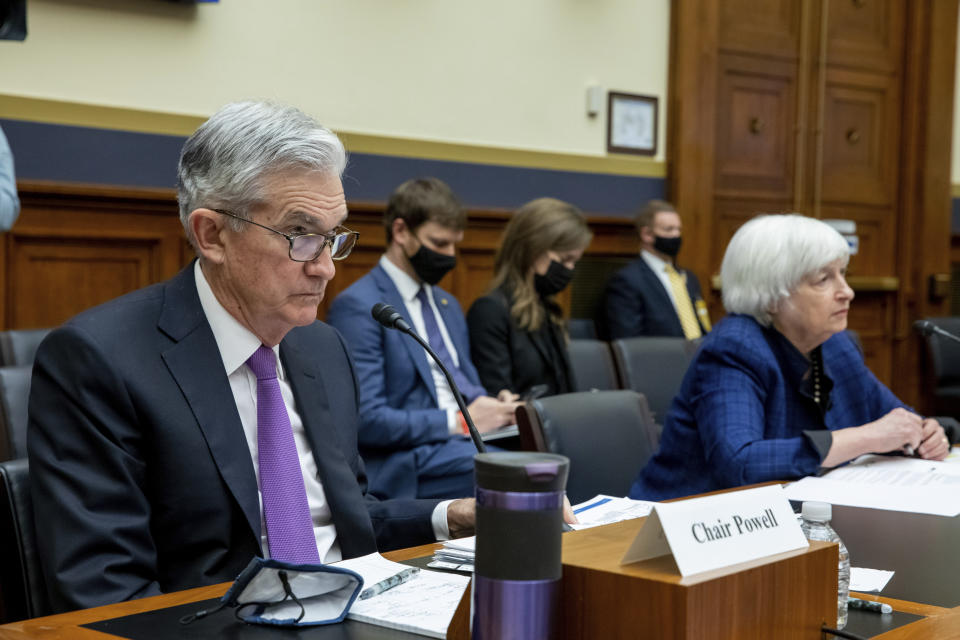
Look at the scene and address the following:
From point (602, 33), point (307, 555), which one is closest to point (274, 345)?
point (307, 555)

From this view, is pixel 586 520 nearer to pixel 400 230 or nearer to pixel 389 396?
pixel 389 396

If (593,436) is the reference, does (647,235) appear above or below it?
above

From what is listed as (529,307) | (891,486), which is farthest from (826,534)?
(529,307)

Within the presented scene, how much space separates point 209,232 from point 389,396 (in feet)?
6.30

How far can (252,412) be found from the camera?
1.67 metres

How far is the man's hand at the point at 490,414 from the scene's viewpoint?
352 centimetres

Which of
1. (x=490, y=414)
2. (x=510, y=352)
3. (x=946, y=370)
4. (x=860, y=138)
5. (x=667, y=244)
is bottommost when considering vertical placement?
(x=946, y=370)

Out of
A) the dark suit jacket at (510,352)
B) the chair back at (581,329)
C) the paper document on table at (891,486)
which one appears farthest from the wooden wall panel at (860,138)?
the paper document on table at (891,486)

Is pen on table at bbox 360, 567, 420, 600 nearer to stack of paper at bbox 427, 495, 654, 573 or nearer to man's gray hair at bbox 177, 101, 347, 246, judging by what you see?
stack of paper at bbox 427, 495, 654, 573

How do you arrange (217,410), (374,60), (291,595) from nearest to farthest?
(291,595) < (217,410) < (374,60)

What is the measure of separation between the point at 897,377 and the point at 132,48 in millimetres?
5454

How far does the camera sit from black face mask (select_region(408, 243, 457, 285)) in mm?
3771

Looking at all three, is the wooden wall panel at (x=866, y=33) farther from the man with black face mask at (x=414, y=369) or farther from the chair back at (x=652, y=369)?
the man with black face mask at (x=414, y=369)

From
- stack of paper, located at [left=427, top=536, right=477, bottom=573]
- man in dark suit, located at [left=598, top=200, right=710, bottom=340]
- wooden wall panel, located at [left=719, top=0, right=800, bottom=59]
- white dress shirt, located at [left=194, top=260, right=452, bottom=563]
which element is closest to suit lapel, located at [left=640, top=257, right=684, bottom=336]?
man in dark suit, located at [left=598, top=200, right=710, bottom=340]
